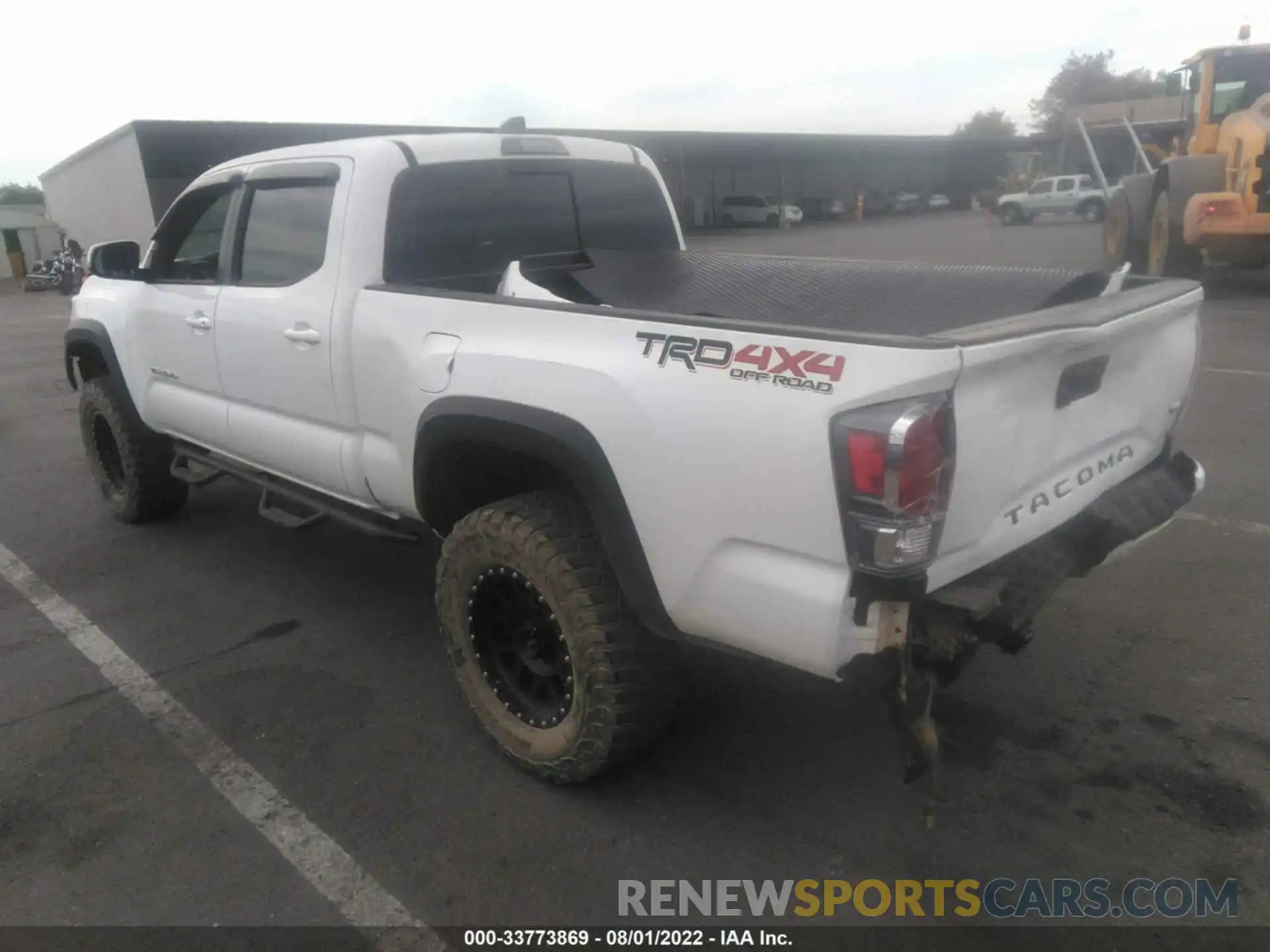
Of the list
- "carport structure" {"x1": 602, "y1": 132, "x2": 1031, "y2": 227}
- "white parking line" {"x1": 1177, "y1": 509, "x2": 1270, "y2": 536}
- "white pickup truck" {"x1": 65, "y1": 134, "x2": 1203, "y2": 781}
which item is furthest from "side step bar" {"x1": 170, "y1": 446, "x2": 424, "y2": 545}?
"carport structure" {"x1": 602, "y1": 132, "x2": 1031, "y2": 227}

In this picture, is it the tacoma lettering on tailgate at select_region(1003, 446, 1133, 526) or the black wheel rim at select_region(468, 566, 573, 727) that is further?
the black wheel rim at select_region(468, 566, 573, 727)

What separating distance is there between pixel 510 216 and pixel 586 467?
5.63 feet

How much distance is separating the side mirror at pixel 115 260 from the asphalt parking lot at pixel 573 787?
1.51m

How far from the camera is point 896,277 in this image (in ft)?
11.8

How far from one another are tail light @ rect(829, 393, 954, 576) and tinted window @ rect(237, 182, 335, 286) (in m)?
2.34

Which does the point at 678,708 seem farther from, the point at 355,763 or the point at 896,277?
the point at 896,277

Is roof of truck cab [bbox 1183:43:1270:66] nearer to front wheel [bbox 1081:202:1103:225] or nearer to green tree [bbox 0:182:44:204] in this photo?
front wheel [bbox 1081:202:1103:225]

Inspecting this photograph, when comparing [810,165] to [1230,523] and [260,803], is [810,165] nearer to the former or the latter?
[1230,523]

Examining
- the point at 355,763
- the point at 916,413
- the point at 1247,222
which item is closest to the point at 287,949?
the point at 355,763

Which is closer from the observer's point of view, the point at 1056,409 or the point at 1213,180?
the point at 1056,409

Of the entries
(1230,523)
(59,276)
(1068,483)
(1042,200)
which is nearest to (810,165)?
(1042,200)

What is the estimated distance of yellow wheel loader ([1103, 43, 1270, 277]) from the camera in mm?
11164

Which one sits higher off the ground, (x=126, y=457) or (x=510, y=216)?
(x=510, y=216)

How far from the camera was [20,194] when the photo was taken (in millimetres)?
87875
